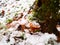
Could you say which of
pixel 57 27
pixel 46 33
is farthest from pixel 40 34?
pixel 57 27

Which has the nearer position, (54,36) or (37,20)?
(54,36)

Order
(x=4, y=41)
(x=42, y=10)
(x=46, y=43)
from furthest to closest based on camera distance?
(x=4, y=41) → (x=42, y=10) → (x=46, y=43)

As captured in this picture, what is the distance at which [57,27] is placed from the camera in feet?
11.3

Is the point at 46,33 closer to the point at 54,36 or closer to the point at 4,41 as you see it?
the point at 54,36

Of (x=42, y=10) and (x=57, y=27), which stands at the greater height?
(x=42, y=10)

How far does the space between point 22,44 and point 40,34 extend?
40 cm

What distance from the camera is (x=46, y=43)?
3.25m

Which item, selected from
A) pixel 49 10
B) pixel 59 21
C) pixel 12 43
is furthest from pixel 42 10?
pixel 12 43

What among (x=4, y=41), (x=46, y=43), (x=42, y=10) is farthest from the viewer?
(x=4, y=41)

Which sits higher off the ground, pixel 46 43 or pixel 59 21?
pixel 59 21

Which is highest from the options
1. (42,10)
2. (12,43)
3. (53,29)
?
(42,10)

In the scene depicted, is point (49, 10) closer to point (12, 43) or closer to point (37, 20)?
point (37, 20)

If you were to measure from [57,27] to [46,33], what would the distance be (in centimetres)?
24

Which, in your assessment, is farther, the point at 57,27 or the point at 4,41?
the point at 4,41
